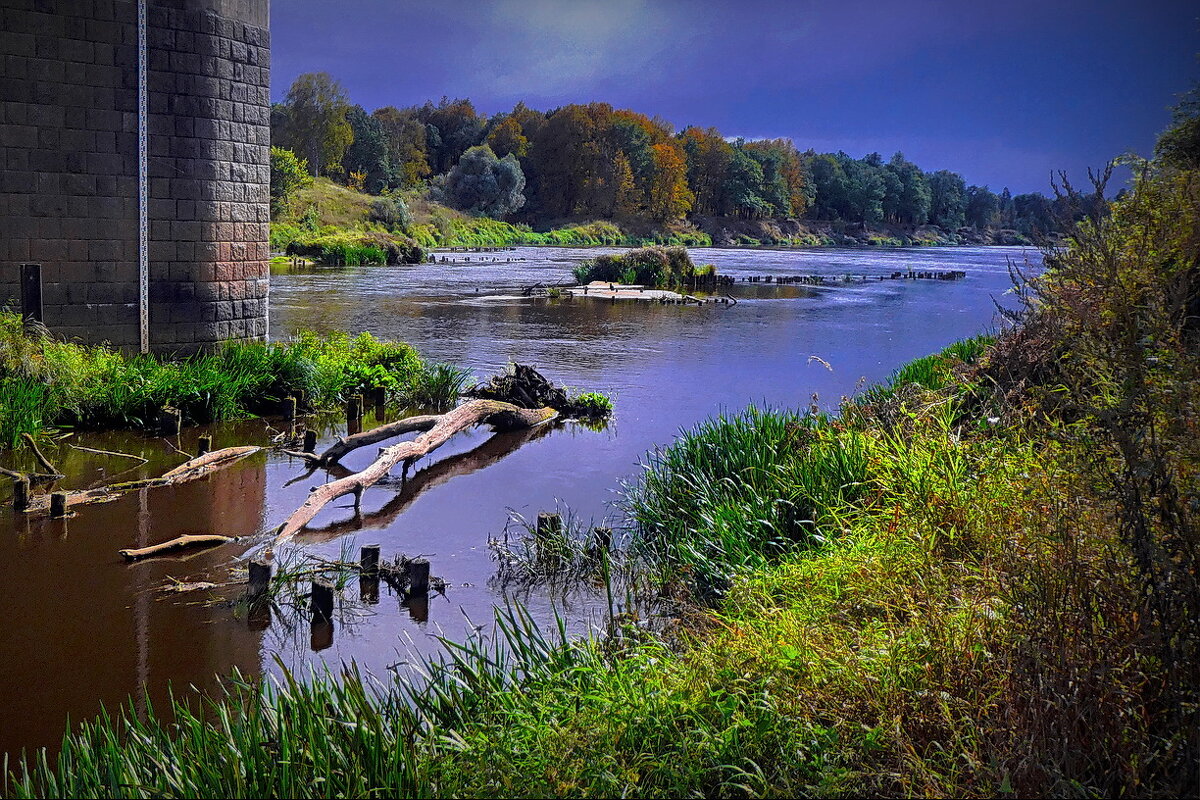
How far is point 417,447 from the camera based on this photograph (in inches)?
362

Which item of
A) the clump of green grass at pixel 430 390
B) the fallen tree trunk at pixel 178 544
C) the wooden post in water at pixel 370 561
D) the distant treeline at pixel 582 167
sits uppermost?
the distant treeline at pixel 582 167

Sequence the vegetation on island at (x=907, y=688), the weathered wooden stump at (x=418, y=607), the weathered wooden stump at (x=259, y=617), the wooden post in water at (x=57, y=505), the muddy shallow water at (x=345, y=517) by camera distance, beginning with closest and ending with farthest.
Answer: the vegetation on island at (x=907, y=688) → the muddy shallow water at (x=345, y=517) → the weathered wooden stump at (x=259, y=617) → the weathered wooden stump at (x=418, y=607) → the wooden post in water at (x=57, y=505)

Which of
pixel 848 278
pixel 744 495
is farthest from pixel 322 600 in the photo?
pixel 848 278

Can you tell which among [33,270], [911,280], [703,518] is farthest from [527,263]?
[703,518]

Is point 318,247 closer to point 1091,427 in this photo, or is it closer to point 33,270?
point 33,270

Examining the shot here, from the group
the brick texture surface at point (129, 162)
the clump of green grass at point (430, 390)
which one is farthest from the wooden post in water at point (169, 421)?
the clump of green grass at point (430, 390)

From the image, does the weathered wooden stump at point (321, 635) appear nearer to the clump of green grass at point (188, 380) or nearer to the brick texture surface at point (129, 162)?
the clump of green grass at point (188, 380)

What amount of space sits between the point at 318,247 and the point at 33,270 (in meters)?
36.5

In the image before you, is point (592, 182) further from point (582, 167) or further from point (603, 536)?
point (603, 536)

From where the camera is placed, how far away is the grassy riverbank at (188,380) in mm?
9680

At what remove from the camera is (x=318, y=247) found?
46156 mm

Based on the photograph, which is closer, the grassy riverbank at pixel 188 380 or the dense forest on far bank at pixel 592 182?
the grassy riverbank at pixel 188 380

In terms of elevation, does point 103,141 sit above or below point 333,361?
above

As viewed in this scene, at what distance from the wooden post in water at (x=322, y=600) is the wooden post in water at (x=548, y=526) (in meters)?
1.50
